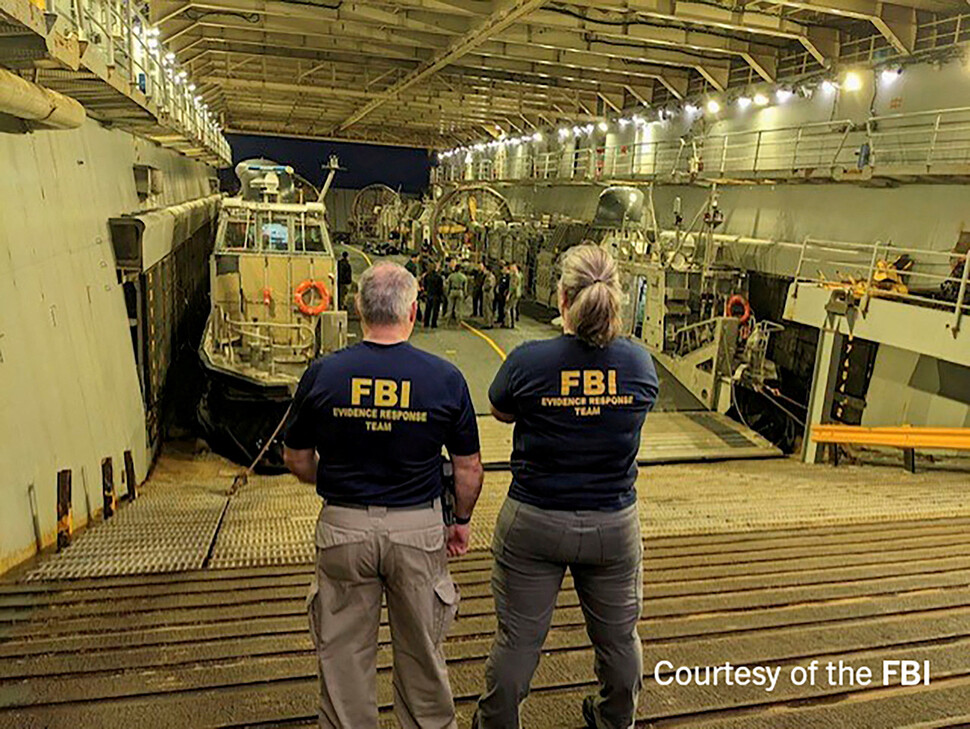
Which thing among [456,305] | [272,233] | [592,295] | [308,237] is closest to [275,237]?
[272,233]

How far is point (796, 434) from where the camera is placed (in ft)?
45.4

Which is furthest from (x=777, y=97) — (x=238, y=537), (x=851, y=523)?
(x=238, y=537)

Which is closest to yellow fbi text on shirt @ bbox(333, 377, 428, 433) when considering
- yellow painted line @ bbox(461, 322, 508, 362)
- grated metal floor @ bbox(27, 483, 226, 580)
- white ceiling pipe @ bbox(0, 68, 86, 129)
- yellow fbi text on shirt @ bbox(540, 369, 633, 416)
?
yellow fbi text on shirt @ bbox(540, 369, 633, 416)

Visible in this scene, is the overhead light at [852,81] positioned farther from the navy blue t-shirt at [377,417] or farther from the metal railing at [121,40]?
the navy blue t-shirt at [377,417]

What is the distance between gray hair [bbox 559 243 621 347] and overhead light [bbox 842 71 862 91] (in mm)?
15872

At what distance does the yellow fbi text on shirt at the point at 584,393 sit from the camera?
2.46m

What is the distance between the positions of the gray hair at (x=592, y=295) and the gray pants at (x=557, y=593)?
63 cm

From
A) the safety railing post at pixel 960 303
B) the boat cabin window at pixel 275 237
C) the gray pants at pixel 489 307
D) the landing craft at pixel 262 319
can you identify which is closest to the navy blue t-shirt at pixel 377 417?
the landing craft at pixel 262 319

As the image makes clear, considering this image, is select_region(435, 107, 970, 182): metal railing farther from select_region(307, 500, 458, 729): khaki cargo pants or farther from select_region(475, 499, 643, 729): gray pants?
select_region(307, 500, 458, 729): khaki cargo pants

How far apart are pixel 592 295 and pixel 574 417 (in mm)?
421

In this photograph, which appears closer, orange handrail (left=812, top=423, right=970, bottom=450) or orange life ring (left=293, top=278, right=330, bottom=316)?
orange handrail (left=812, top=423, right=970, bottom=450)

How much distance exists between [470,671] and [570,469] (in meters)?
1.15

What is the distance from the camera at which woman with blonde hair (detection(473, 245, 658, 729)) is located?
2.46 metres

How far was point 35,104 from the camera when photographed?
4793mm
